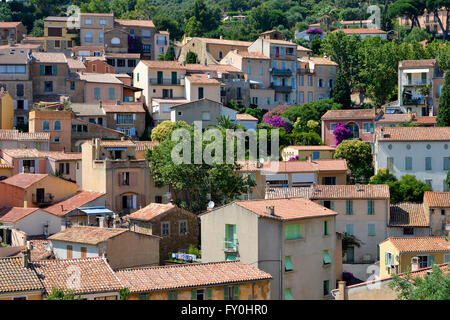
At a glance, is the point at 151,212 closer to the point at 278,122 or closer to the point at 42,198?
the point at 42,198

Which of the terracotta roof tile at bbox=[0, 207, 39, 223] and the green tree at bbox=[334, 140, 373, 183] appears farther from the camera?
the green tree at bbox=[334, 140, 373, 183]

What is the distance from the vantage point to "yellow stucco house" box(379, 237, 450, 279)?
4131cm

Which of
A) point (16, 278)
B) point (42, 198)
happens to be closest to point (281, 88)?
point (42, 198)

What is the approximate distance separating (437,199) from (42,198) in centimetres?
2340

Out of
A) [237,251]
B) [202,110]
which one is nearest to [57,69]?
[202,110]

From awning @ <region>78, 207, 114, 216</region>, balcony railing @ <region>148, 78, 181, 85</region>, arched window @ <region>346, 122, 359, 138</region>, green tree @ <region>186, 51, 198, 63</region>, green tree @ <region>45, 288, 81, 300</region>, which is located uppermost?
green tree @ <region>186, 51, 198, 63</region>

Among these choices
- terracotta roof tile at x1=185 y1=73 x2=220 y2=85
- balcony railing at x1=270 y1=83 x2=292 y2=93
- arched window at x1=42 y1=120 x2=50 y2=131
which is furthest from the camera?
balcony railing at x1=270 y1=83 x2=292 y2=93

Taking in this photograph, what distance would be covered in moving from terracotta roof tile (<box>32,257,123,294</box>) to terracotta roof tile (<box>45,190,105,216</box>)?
54.0 ft

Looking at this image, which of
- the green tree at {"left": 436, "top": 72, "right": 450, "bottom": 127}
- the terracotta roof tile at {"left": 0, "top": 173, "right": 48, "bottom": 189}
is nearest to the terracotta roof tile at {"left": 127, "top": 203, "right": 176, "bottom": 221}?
the terracotta roof tile at {"left": 0, "top": 173, "right": 48, "bottom": 189}

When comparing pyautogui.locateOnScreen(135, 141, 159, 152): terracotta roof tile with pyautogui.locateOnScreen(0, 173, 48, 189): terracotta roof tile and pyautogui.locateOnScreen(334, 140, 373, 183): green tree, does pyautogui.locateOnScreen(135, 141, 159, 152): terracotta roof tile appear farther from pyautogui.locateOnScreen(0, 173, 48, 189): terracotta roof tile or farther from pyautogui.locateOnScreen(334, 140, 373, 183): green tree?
pyautogui.locateOnScreen(334, 140, 373, 183): green tree

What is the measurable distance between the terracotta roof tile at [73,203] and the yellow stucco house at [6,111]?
553 inches

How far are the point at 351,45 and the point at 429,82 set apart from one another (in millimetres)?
12713

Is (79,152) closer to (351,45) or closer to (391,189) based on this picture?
(391,189)
